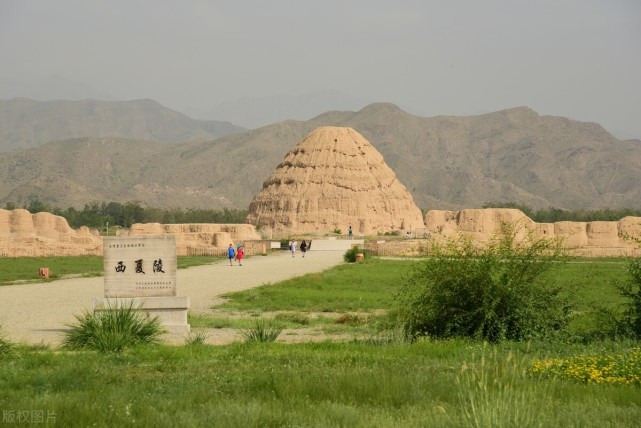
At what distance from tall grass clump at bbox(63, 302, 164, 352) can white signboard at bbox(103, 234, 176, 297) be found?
83.9 inches

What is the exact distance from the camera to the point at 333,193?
93125 millimetres

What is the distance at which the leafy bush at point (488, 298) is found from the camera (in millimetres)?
10547

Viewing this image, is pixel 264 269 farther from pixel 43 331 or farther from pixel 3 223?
pixel 3 223

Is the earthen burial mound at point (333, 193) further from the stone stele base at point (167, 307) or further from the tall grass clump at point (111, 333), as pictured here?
the tall grass clump at point (111, 333)

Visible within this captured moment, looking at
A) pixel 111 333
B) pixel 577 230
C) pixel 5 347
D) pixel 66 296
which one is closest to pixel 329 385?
pixel 111 333

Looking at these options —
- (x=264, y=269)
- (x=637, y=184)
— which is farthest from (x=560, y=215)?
(x=264, y=269)

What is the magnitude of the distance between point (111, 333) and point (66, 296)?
1002cm

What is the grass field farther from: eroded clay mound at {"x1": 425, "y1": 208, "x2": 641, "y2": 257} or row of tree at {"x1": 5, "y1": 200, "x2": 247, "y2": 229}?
row of tree at {"x1": 5, "y1": 200, "x2": 247, "y2": 229}

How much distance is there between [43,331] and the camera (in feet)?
41.2

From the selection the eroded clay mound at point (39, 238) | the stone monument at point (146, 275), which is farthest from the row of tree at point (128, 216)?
the stone monument at point (146, 275)

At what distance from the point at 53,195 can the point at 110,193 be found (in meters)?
21.7

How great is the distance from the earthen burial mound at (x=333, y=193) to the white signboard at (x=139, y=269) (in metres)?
75.4

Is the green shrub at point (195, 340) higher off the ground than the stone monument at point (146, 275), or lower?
lower

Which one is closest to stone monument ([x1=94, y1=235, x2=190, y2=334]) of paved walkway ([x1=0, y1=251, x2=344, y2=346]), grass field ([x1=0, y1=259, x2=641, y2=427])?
paved walkway ([x1=0, y1=251, x2=344, y2=346])
